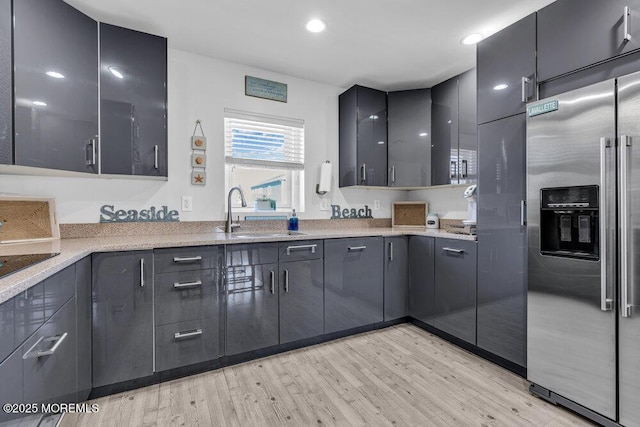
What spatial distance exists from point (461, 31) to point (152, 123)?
7.78ft

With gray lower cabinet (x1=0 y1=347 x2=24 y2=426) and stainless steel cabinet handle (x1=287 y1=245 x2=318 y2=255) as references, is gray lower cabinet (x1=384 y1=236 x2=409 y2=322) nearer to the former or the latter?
stainless steel cabinet handle (x1=287 y1=245 x2=318 y2=255)

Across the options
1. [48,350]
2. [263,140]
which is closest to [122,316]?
[48,350]

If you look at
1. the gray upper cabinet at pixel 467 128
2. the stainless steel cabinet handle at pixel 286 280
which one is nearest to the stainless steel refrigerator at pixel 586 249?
the gray upper cabinet at pixel 467 128

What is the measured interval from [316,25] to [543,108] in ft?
5.15

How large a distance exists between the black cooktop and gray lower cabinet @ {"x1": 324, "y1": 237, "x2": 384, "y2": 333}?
5.66 feet

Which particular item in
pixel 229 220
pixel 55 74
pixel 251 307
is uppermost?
→ pixel 55 74

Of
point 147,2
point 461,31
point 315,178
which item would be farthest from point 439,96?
point 147,2

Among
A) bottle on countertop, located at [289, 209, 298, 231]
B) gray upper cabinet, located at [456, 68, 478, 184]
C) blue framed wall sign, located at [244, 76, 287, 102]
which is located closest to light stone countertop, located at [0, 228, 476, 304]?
bottle on countertop, located at [289, 209, 298, 231]

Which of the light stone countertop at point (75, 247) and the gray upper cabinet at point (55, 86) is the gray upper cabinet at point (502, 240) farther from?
the gray upper cabinet at point (55, 86)

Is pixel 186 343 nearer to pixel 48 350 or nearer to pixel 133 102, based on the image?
pixel 48 350

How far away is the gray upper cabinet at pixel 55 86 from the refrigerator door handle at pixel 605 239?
293 cm

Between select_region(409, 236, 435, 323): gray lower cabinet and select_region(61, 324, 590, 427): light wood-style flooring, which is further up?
select_region(409, 236, 435, 323): gray lower cabinet

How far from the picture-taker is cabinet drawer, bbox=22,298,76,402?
1.09m

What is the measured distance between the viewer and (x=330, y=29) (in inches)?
88.4
